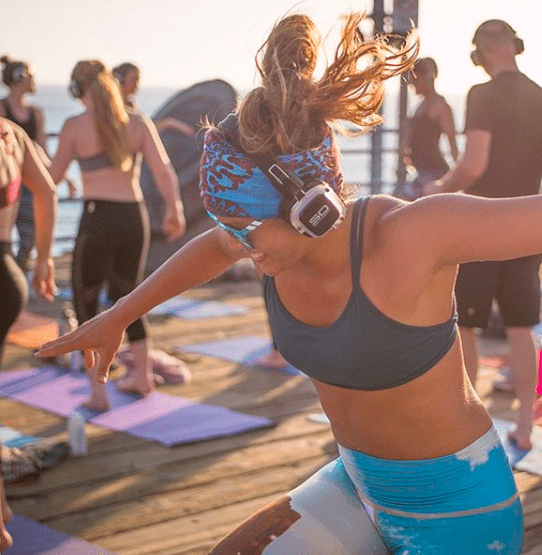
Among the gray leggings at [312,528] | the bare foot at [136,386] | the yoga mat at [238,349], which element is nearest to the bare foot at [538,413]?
the yoga mat at [238,349]

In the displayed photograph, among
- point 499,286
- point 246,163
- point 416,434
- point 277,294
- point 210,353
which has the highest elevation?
point 246,163

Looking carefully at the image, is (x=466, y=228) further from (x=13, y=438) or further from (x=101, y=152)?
(x=101, y=152)

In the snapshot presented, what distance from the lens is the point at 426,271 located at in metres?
1.88

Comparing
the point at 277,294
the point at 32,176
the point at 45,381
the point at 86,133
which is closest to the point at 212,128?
the point at 277,294

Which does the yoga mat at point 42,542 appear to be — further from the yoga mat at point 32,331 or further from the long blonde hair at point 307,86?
the yoga mat at point 32,331

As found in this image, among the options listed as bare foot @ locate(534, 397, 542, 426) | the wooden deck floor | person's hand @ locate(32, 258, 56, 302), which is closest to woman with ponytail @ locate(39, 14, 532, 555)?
the wooden deck floor

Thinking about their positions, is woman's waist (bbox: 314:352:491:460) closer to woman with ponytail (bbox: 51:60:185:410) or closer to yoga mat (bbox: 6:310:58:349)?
woman with ponytail (bbox: 51:60:185:410)

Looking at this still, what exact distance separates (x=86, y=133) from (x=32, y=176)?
172 cm

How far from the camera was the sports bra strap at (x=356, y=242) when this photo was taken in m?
1.95

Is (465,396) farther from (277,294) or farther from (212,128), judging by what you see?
(212,128)

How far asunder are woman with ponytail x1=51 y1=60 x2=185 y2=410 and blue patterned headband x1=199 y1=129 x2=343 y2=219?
11.8ft

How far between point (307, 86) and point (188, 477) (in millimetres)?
2954

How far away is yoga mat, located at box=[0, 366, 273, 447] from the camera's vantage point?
5230mm

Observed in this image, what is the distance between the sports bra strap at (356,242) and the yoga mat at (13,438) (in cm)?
343
